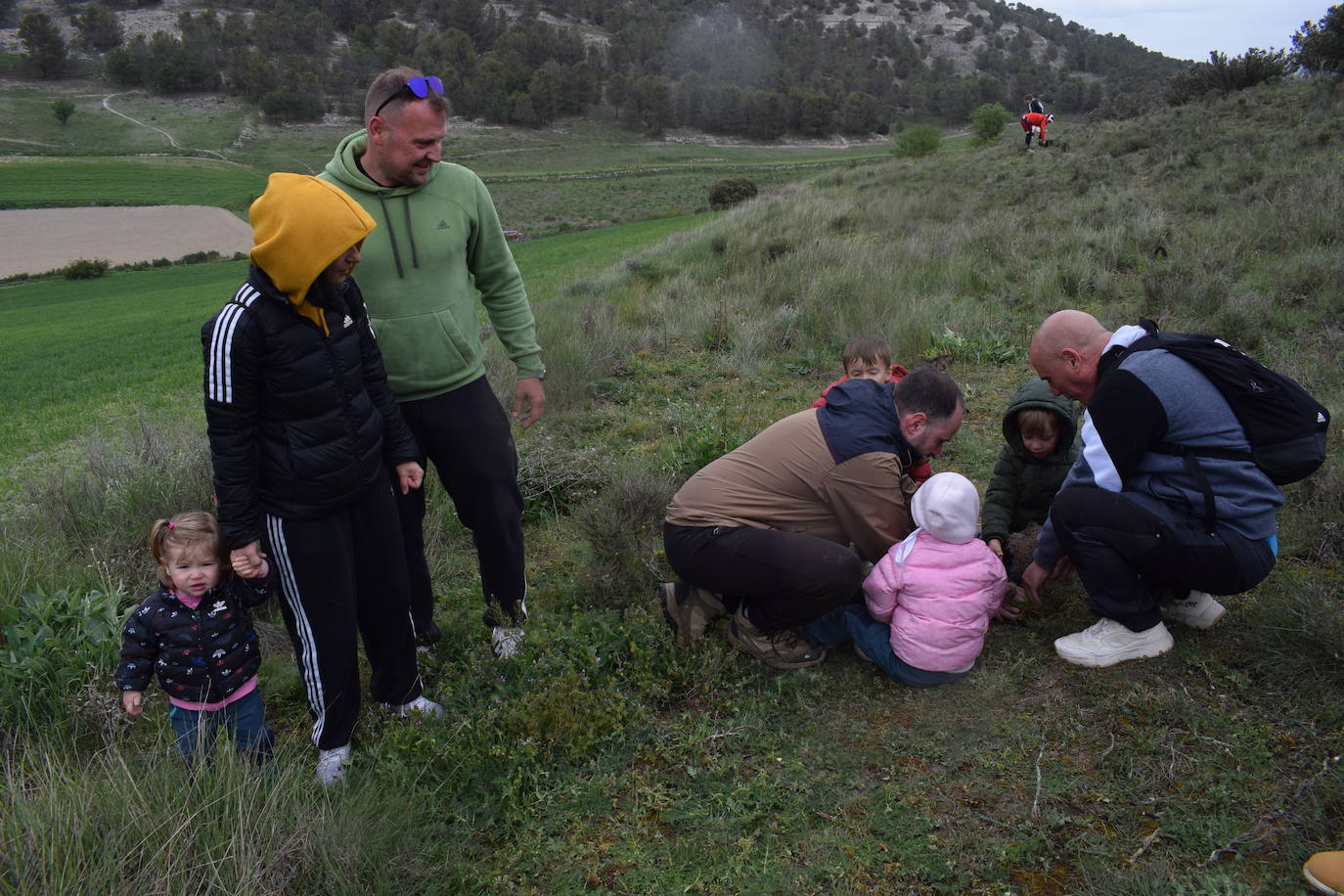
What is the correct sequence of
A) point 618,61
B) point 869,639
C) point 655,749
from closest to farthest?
point 655,749 < point 869,639 < point 618,61

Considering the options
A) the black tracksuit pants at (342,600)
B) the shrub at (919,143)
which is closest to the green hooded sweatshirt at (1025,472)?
the black tracksuit pants at (342,600)

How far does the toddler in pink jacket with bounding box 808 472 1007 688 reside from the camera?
2.94m

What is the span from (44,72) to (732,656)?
386 feet

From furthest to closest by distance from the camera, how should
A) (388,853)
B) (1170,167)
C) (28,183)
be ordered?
(28,183) → (1170,167) → (388,853)

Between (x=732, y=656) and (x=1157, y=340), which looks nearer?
(x=1157, y=340)

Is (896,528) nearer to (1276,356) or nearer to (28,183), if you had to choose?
(1276,356)

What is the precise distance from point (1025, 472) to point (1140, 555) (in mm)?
1030

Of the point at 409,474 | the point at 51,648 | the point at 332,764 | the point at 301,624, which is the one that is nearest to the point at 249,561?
the point at 301,624

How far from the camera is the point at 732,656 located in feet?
10.6

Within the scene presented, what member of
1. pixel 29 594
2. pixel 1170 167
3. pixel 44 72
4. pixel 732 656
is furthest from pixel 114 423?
pixel 44 72

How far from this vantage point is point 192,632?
2676 mm

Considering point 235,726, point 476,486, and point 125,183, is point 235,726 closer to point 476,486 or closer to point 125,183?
point 476,486

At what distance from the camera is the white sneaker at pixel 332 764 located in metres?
2.67

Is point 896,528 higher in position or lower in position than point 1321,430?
lower
